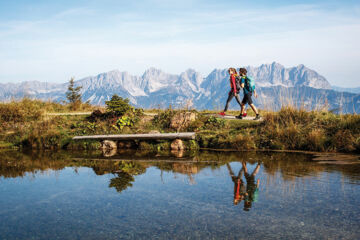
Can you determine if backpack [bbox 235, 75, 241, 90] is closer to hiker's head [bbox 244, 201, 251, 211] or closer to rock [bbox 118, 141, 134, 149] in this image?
rock [bbox 118, 141, 134, 149]

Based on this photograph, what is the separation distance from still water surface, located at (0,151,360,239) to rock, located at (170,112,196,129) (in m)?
4.60

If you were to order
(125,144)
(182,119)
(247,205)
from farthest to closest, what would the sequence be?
(182,119) < (125,144) < (247,205)

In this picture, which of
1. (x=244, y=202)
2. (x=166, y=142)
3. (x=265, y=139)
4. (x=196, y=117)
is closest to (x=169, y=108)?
(x=196, y=117)

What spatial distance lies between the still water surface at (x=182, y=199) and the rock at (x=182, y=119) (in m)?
4.60

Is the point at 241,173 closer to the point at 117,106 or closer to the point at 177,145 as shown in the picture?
the point at 177,145

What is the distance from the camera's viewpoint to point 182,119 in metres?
15.7

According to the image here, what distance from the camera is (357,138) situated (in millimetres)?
11312

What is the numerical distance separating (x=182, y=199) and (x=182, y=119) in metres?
9.21

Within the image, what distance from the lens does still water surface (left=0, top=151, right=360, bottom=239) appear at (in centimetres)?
502

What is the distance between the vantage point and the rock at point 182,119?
610 inches

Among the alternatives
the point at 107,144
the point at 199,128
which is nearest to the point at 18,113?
the point at 107,144

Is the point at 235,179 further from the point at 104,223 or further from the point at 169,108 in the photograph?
the point at 169,108

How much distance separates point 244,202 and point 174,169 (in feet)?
12.2

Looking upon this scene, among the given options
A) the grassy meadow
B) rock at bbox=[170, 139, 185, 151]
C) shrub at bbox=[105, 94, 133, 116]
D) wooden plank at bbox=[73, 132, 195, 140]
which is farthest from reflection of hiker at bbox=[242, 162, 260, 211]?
shrub at bbox=[105, 94, 133, 116]
